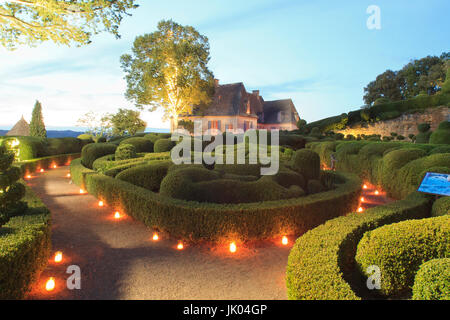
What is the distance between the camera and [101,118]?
31125mm

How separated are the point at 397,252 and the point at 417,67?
48.6 metres

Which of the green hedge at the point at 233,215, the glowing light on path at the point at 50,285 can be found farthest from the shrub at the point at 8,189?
the green hedge at the point at 233,215

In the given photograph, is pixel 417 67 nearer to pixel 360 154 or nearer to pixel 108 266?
pixel 360 154

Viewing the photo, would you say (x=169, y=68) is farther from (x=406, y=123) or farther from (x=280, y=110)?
(x=406, y=123)

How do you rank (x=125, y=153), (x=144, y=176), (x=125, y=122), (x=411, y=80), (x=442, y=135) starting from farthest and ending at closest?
(x=411, y=80)
(x=125, y=122)
(x=442, y=135)
(x=125, y=153)
(x=144, y=176)

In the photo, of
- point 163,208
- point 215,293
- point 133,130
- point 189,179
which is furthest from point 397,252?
point 133,130

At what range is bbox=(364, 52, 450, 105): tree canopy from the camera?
36.1 m

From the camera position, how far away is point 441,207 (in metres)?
5.05

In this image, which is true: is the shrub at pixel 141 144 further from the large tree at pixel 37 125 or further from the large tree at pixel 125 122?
the large tree at pixel 125 122

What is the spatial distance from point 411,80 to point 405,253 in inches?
1853

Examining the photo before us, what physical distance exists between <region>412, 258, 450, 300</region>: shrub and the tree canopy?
42.8 metres

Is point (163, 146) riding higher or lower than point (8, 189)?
higher

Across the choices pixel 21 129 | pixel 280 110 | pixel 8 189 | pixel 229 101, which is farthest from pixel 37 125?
pixel 280 110

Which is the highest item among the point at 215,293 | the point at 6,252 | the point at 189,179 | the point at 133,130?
the point at 133,130
